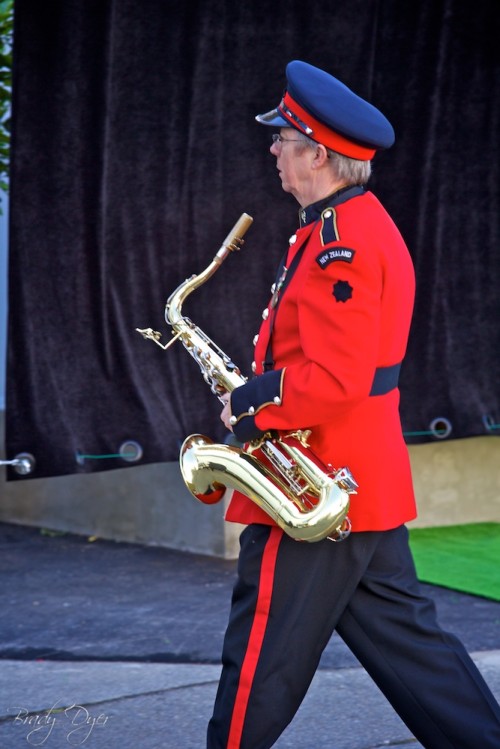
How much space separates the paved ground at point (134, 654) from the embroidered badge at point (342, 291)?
1463 millimetres

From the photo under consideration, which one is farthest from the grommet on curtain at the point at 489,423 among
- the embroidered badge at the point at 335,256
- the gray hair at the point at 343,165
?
the embroidered badge at the point at 335,256

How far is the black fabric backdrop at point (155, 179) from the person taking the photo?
197 inches

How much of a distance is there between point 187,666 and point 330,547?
161 cm

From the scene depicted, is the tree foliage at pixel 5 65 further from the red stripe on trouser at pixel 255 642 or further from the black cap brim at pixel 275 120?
the red stripe on trouser at pixel 255 642

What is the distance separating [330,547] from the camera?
111 inches

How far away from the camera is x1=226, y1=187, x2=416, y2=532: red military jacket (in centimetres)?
266

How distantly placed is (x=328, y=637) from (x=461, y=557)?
10.5 ft

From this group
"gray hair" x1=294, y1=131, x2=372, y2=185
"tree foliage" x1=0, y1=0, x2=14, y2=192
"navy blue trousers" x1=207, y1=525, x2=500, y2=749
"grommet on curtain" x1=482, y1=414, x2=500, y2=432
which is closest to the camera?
"navy blue trousers" x1=207, y1=525, x2=500, y2=749

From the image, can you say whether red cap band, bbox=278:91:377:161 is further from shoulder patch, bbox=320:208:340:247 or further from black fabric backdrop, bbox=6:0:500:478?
black fabric backdrop, bbox=6:0:500:478

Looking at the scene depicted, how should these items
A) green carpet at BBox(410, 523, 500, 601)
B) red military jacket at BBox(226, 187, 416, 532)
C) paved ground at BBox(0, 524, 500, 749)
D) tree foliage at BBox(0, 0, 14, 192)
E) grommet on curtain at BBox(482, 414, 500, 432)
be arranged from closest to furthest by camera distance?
1. red military jacket at BBox(226, 187, 416, 532)
2. paved ground at BBox(0, 524, 500, 749)
3. tree foliage at BBox(0, 0, 14, 192)
4. green carpet at BBox(410, 523, 500, 601)
5. grommet on curtain at BBox(482, 414, 500, 432)

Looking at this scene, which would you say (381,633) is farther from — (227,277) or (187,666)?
(227,277)

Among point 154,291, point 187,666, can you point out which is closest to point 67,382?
point 154,291

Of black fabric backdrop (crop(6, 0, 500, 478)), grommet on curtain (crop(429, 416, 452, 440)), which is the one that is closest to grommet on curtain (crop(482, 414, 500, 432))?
grommet on curtain (crop(429, 416, 452, 440))

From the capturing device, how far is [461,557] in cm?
594
